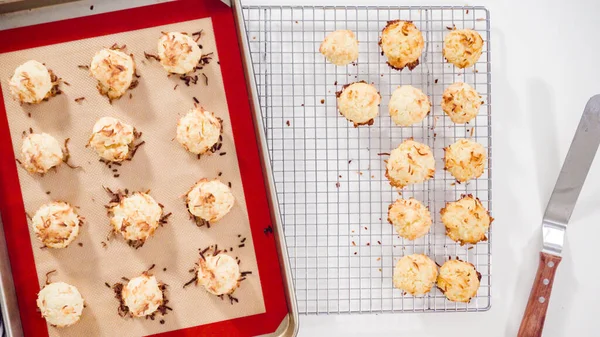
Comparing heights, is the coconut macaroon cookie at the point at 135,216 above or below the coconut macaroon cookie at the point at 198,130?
below

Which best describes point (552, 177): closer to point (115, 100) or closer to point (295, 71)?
point (295, 71)

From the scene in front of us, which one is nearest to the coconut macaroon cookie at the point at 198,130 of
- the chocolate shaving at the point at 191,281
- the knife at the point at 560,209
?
the chocolate shaving at the point at 191,281

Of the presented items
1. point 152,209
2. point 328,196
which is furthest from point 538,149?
point 152,209

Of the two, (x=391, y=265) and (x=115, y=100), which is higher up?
(x=115, y=100)

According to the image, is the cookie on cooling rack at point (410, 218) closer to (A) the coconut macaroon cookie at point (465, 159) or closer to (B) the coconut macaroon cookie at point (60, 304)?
(A) the coconut macaroon cookie at point (465, 159)

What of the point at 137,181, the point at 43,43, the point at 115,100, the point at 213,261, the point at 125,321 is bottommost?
the point at 125,321

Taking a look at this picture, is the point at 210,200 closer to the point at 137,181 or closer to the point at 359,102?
the point at 137,181

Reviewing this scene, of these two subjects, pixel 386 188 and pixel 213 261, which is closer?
pixel 213 261

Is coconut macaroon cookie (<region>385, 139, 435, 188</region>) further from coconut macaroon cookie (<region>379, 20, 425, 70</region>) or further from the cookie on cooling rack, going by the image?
coconut macaroon cookie (<region>379, 20, 425, 70</region>)
